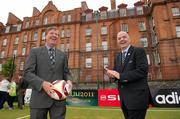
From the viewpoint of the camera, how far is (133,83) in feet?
10.2

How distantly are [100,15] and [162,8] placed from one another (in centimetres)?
1404

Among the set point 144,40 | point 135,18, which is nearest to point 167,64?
point 144,40

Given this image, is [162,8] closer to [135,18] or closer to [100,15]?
→ [135,18]

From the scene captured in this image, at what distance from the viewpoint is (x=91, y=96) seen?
16.5 metres

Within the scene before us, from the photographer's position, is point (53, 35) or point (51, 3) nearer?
point (53, 35)

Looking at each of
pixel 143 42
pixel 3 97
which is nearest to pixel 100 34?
pixel 143 42

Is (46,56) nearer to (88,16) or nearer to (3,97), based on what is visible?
(3,97)

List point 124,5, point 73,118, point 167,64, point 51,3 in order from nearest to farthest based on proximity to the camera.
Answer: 1. point 73,118
2. point 167,64
3. point 124,5
4. point 51,3

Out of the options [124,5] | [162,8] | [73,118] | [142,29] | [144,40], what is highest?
[124,5]

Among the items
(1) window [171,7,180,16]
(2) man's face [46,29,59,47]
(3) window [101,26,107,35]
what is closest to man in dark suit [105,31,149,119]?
(2) man's face [46,29,59,47]

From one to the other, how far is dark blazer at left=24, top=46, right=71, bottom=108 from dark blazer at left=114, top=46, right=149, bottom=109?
1049 mm

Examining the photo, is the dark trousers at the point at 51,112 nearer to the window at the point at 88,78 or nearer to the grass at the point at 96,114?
the grass at the point at 96,114

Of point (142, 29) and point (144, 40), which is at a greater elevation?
point (142, 29)

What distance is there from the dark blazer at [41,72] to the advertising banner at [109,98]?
498 inches
